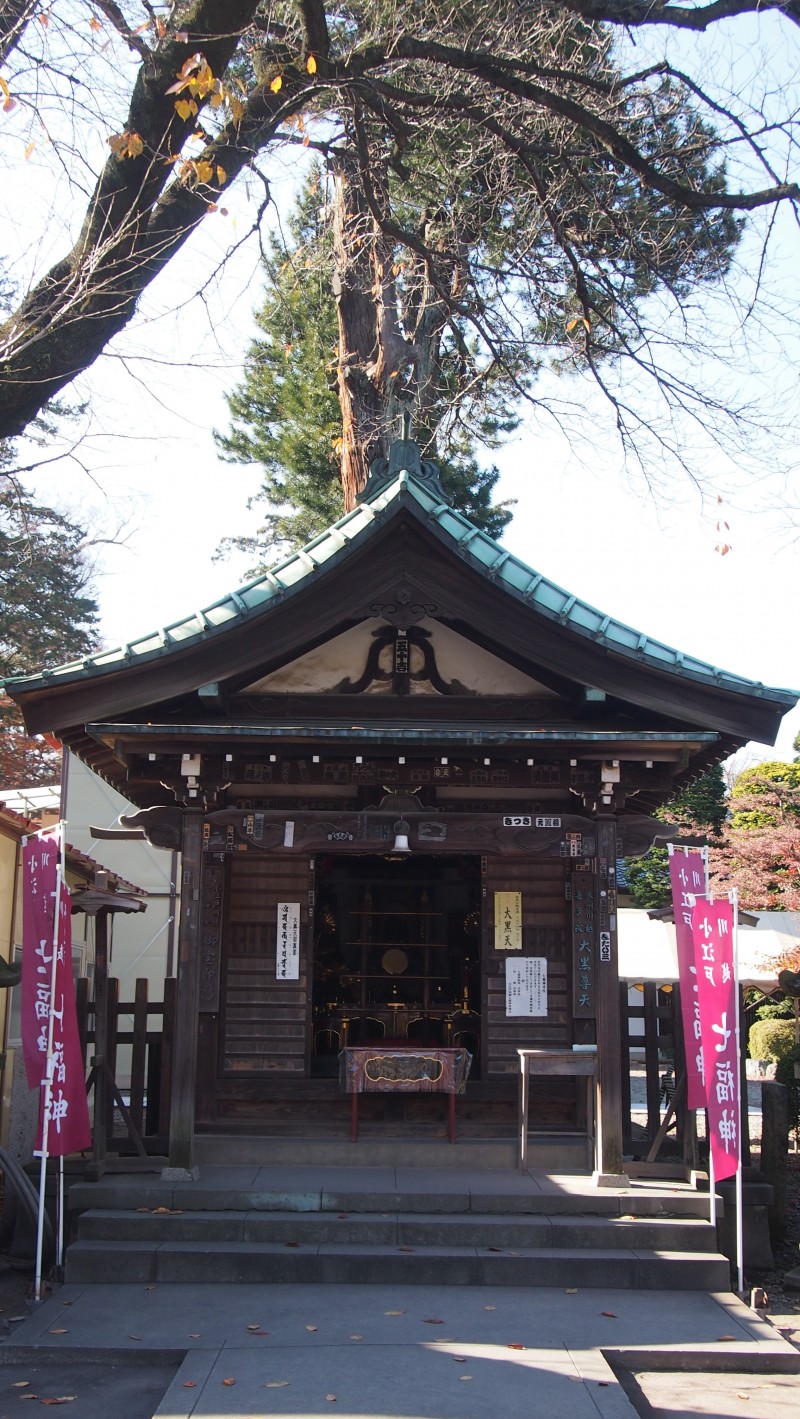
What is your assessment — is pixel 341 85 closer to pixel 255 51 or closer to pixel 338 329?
pixel 255 51

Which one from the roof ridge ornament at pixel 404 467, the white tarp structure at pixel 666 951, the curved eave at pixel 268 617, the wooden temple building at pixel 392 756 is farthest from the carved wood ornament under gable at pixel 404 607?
the white tarp structure at pixel 666 951

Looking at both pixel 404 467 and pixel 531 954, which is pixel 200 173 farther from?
pixel 531 954

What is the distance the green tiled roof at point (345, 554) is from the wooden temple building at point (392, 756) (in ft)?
0.09

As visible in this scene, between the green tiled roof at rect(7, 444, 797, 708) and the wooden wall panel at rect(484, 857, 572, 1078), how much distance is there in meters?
2.37

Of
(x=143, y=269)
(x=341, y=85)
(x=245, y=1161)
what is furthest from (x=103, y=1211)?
(x=341, y=85)

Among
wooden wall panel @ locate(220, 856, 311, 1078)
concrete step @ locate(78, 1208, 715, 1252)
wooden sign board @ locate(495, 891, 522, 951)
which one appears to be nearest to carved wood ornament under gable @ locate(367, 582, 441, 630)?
wooden wall panel @ locate(220, 856, 311, 1078)

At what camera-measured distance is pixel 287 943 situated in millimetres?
10984

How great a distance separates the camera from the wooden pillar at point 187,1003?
9.27m

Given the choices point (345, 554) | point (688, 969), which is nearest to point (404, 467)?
point (345, 554)

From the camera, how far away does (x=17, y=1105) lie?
469 inches

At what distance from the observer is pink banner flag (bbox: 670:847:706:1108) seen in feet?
29.4

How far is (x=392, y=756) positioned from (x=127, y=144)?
498cm

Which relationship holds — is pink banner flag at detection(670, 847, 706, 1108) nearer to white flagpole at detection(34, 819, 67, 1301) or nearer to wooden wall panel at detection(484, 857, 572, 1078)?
wooden wall panel at detection(484, 857, 572, 1078)

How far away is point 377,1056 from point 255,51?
8427 mm
